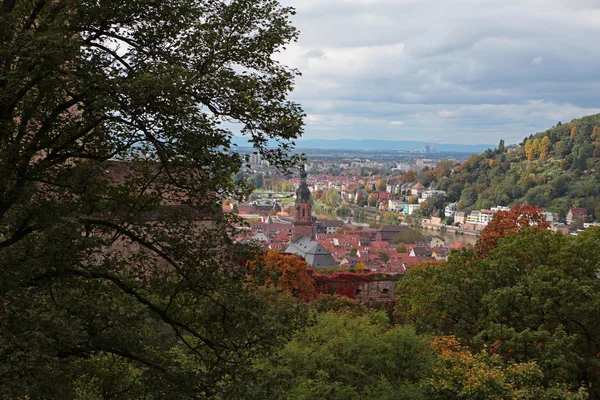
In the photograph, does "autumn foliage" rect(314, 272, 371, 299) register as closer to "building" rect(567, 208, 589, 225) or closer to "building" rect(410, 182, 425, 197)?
"building" rect(567, 208, 589, 225)

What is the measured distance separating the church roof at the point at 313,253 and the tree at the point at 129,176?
151ft

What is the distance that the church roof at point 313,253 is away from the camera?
53797 mm

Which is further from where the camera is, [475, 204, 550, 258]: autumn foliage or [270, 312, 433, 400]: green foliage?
[475, 204, 550, 258]: autumn foliage

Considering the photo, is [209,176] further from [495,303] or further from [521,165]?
[521,165]

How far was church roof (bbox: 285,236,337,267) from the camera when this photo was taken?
176ft

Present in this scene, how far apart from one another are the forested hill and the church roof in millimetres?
54781

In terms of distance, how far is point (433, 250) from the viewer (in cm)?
7125

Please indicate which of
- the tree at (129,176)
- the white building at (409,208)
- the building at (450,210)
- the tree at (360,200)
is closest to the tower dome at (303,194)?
the building at (450,210)

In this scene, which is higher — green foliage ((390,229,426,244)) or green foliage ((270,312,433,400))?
green foliage ((270,312,433,400))

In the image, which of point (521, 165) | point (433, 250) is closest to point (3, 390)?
point (433, 250)

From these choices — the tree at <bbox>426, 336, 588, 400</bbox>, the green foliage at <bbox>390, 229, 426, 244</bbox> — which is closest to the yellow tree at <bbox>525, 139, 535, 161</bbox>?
the green foliage at <bbox>390, 229, 426, 244</bbox>

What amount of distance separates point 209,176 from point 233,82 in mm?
843

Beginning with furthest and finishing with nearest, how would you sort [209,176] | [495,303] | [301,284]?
1. [301,284]
2. [495,303]
3. [209,176]

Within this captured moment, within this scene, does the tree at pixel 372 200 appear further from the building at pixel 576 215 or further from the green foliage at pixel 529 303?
the green foliage at pixel 529 303
